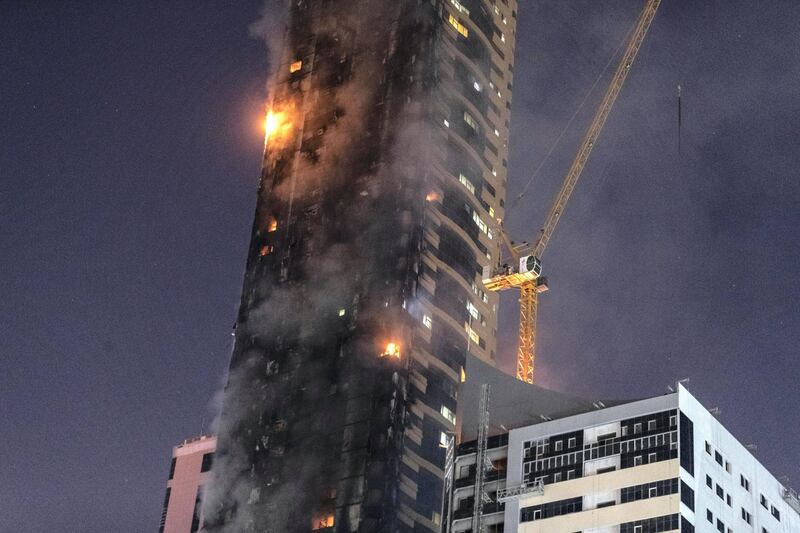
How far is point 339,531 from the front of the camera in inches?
6476

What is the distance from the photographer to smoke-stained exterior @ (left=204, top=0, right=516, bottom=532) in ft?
558

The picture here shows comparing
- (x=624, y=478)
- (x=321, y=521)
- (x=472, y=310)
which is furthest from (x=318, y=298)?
(x=624, y=478)

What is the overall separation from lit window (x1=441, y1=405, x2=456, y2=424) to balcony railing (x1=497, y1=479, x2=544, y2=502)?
12692mm

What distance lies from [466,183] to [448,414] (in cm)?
3674

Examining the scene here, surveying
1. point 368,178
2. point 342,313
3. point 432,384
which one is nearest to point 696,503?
point 432,384

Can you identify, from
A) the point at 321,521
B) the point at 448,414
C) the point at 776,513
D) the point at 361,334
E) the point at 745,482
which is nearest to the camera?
the point at 321,521

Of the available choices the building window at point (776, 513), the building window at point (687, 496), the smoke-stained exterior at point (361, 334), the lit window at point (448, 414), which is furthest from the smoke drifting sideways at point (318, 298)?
the building window at point (776, 513)

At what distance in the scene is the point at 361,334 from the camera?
17975 cm

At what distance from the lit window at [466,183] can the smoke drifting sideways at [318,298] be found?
23.5 feet

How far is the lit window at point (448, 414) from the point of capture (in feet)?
585

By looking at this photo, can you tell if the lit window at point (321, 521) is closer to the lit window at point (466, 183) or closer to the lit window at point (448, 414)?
the lit window at point (448, 414)

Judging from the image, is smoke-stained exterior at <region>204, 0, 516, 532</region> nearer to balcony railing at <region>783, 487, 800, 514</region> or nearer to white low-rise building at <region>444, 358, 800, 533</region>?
white low-rise building at <region>444, 358, 800, 533</region>

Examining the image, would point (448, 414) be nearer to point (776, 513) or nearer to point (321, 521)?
point (321, 521)

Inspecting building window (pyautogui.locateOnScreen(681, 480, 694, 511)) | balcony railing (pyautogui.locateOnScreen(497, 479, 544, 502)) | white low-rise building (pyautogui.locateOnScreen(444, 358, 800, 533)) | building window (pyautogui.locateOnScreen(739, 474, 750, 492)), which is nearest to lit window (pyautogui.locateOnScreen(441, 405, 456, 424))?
white low-rise building (pyautogui.locateOnScreen(444, 358, 800, 533))
